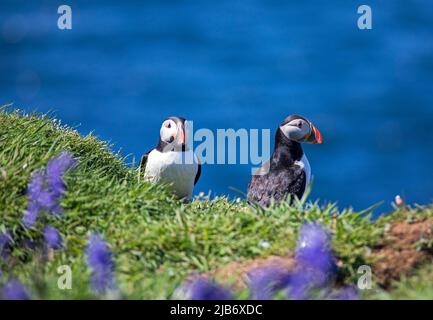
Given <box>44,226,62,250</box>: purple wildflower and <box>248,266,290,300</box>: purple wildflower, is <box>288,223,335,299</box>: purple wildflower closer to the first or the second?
<box>248,266,290,300</box>: purple wildflower

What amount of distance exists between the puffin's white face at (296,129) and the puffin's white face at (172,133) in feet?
3.57

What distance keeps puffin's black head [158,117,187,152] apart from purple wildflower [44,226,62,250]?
2315 mm

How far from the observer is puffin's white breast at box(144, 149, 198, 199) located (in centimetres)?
829

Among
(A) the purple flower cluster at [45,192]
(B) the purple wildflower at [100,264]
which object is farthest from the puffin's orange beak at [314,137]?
(B) the purple wildflower at [100,264]

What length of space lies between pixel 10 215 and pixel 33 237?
0.20 m

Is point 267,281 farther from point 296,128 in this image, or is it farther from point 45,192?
point 296,128

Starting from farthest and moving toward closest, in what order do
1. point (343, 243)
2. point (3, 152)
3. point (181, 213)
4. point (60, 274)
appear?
point (3, 152) → point (181, 213) → point (343, 243) → point (60, 274)

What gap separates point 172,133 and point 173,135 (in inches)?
1.0

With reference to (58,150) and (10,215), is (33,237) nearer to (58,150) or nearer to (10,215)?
(10,215)

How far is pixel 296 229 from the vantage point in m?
6.15

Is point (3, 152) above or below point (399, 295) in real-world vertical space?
above

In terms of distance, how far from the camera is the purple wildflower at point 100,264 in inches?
215

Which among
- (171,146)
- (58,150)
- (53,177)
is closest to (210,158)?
(171,146)
